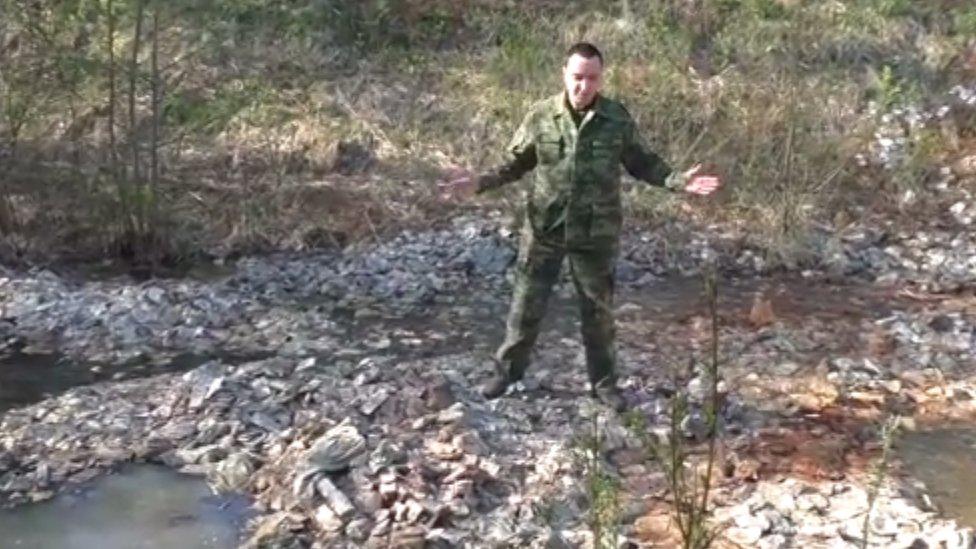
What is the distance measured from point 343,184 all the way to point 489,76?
8.08 feet

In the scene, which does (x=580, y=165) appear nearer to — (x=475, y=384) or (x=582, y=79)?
(x=582, y=79)

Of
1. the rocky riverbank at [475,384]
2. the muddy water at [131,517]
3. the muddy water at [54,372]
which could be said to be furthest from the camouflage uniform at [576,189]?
the muddy water at [54,372]

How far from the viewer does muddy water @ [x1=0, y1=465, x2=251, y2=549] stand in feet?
17.2

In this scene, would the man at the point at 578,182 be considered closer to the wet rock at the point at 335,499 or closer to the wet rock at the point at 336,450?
the wet rock at the point at 336,450

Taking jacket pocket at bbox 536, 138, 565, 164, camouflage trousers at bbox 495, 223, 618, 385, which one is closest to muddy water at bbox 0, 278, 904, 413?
camouflage trousers at bbox 495, 223, 618, 385

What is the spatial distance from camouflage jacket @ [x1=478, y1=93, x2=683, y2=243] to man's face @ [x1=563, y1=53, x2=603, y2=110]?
0.07 meters

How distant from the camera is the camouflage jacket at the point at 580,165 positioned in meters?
5.82

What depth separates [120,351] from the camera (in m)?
7.72

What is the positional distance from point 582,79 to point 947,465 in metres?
2.58

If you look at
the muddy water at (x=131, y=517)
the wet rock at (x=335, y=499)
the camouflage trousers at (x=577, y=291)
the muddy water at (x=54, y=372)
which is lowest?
the muddy water at (x=131, y=517)

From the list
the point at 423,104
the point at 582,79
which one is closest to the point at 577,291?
the point at 582,79

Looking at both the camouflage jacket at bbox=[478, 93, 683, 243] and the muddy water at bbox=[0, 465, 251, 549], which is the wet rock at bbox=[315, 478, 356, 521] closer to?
the muddy water at bbox=[0, 465, 251, 549]

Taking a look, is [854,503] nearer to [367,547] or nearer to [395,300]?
[367,547]

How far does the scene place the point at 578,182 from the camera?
5883 millimetres
